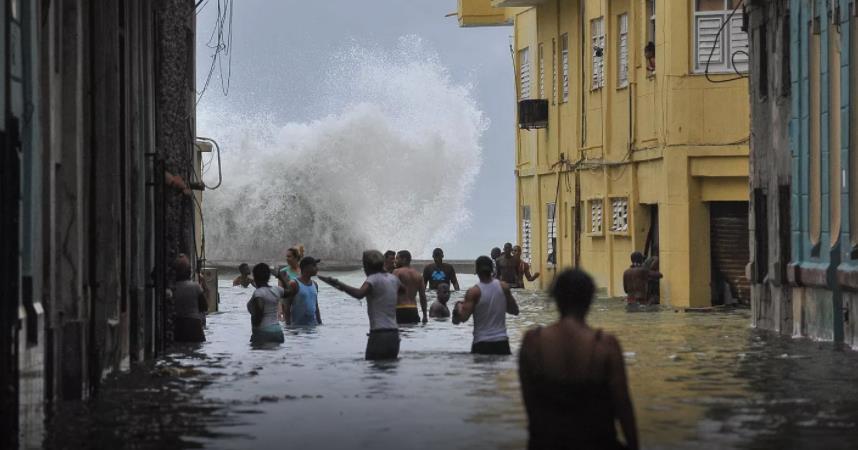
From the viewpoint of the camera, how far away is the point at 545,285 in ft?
162

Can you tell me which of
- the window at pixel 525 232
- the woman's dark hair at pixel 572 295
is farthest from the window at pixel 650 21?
the woman's dark hair at pixel 572 295

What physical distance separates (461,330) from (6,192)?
1712cm

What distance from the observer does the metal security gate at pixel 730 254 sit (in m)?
36.2

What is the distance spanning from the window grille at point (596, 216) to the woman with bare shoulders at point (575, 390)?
34.4 meters

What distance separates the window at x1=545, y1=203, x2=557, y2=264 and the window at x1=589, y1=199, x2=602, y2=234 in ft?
12.8

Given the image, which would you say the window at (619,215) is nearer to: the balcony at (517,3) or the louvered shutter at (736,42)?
the louvered shutter at (736,42)

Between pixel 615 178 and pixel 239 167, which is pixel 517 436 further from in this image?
pixel 239 167

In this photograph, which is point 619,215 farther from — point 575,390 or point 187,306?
point 575,390

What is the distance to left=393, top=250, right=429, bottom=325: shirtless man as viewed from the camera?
26519mm

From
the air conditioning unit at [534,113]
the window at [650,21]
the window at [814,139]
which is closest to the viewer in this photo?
the window at [814,139]

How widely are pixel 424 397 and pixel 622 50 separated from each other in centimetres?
2459

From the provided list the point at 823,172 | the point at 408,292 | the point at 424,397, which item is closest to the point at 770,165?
the point at 823,172

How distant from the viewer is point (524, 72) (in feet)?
169

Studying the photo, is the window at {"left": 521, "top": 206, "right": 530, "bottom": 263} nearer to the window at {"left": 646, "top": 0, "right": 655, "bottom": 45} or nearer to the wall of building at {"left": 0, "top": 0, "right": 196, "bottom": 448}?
the window at {"left": 646, "top": 0, "right": 655, "bottom": 45}
